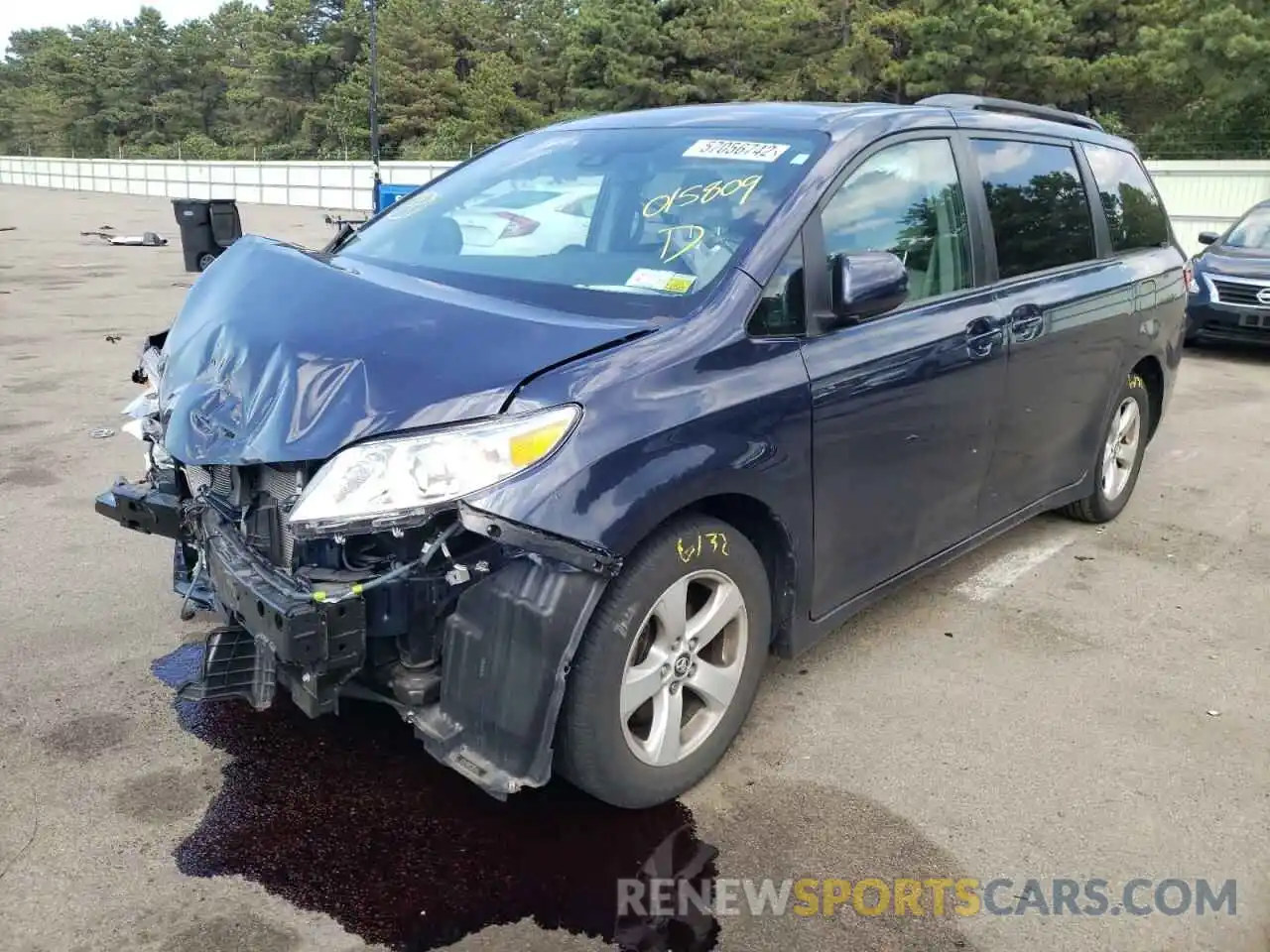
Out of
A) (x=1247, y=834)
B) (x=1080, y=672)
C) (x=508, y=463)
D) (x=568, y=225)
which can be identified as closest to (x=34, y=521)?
(x=568, y=225)

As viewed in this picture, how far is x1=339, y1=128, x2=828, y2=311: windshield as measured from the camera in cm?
320

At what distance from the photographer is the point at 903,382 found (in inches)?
137

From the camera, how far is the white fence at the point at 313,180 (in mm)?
19438

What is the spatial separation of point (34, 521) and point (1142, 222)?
5.53m

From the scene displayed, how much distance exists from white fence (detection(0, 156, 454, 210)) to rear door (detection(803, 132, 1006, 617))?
84.2 feet

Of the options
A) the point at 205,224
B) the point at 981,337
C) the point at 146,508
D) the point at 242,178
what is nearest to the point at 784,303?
the point at 981,337

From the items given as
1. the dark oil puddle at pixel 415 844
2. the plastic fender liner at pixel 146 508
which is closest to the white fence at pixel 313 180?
the plastic fender liner at pixel 146 508

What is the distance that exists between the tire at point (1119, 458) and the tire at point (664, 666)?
277 cm

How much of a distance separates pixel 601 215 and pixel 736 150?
0.48 m

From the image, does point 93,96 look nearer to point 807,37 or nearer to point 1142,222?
point 807,37

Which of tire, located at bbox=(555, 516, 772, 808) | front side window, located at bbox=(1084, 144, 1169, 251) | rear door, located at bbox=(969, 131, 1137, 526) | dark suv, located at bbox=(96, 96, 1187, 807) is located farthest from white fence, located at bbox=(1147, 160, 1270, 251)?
tire, located at bbox=(555, 516, 772, 808)

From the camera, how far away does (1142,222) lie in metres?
5.35

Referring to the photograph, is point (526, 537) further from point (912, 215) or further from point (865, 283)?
point (912, 215)

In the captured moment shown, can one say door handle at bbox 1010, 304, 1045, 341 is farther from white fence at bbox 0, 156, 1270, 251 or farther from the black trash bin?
white fence at bbox 0, 156, 1270, 251
